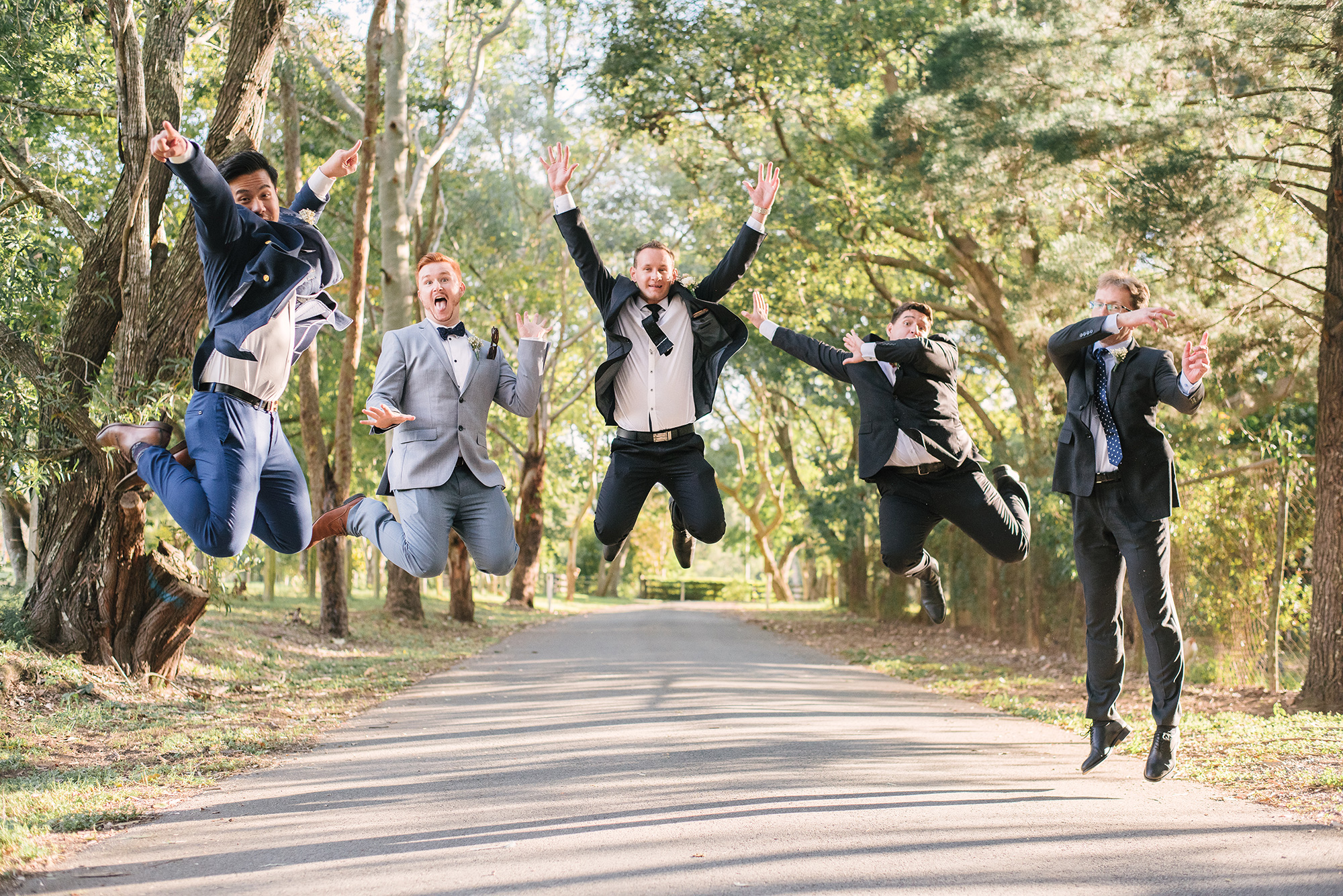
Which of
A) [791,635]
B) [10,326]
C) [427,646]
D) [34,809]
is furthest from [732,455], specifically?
[34,809]

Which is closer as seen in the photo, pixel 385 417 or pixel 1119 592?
pixel 385 417

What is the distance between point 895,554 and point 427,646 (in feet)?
40.6

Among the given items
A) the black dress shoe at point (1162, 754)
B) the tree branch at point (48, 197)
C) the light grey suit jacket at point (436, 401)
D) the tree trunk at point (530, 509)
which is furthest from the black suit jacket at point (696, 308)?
the tree trunk at point (530, 509)

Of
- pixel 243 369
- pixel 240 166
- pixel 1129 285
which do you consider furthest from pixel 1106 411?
pixel 240 166

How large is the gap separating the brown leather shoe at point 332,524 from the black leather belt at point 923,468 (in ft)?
11.4

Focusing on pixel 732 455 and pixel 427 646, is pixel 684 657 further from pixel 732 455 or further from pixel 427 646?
pixel 732 455

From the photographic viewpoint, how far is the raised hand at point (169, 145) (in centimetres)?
503

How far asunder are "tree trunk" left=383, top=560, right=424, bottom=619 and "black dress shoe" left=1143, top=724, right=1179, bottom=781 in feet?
52.7

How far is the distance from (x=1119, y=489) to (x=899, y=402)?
146 cm

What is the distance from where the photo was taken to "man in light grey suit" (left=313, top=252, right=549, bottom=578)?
647cm

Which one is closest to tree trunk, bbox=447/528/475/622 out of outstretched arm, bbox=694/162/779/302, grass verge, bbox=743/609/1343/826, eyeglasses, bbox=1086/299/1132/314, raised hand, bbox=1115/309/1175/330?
grass verge, bbox=743/609/1343/826

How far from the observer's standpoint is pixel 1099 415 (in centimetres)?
688

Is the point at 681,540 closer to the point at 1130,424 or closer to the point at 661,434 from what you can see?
the point at 661,434

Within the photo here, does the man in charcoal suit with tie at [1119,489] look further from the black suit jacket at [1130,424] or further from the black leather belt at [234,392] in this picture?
the black leather belt at [234,392]
